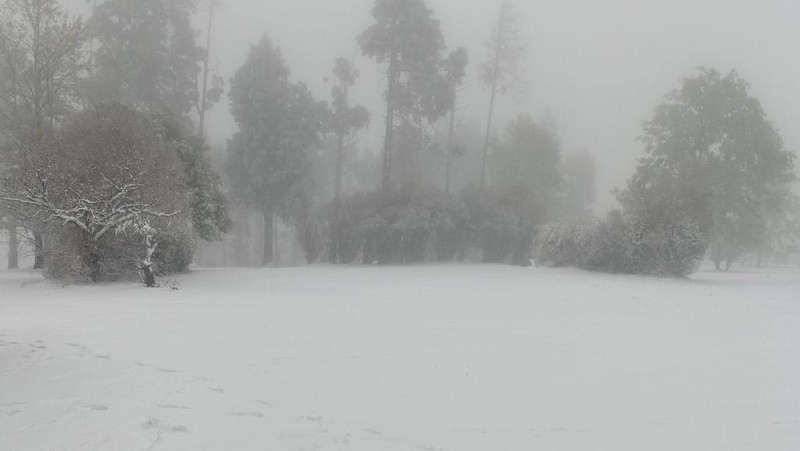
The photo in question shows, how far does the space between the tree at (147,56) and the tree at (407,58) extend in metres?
9.67

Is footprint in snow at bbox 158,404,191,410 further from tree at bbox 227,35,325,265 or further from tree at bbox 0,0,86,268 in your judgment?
tree at bbox 227,35,325,265

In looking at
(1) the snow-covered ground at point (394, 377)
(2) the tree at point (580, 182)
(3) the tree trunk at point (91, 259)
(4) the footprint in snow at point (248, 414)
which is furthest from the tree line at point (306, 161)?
(4) the footprint in snow at point (248, 414)

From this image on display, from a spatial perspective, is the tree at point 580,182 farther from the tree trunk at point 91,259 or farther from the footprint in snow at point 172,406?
the footprint in snow at point 172,406

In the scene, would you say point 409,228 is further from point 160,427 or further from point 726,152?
point 160,427

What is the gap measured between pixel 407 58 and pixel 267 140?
858 cm

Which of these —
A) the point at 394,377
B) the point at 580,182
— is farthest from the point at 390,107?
the point at 580,182

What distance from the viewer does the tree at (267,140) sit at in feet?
93.0

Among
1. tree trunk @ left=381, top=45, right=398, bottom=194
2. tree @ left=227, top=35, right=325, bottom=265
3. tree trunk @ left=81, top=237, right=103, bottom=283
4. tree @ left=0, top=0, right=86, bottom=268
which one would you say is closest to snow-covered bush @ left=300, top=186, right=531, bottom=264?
tree trunk @ left=381, top=45, right=398, bottom=194

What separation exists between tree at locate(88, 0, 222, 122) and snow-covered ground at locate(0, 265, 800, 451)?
60.2 feet

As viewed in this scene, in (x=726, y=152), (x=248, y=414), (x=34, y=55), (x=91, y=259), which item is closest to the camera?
(x=248, y=414)

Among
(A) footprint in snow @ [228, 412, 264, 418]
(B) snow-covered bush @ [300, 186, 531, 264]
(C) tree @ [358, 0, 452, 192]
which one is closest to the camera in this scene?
(A) footprint in snow @ [228, 412, 264, 418]

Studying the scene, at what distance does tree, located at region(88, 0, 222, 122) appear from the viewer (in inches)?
1005

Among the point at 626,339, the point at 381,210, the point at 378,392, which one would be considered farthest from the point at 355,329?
the point at 381,210

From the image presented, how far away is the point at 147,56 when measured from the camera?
2627 cm
